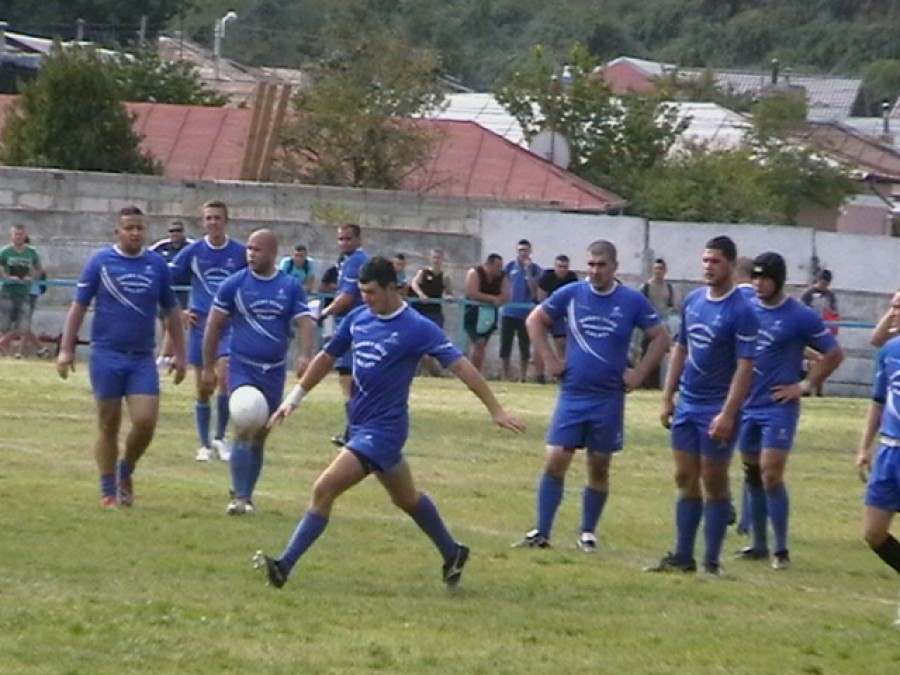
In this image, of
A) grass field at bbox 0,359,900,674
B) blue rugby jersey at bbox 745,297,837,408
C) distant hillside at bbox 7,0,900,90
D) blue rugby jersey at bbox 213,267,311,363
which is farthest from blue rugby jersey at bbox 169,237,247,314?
distant hillside at bbox 7,0,900,90

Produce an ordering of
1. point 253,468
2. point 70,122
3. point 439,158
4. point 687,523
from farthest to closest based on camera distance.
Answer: point 439,158 < point 70,122 < point 253,468 < point 687,523

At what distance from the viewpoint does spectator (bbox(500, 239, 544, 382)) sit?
110 feet

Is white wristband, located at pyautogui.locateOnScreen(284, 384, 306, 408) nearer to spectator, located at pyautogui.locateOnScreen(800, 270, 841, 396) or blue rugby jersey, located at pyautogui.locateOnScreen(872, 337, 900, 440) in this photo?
blue rugby jersey, located at pyautogui.locateOnScreen(872, 337, 900, 440)

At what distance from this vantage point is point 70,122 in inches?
1941

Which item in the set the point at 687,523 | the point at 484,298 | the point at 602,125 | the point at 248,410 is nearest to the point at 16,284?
the point at 484,298

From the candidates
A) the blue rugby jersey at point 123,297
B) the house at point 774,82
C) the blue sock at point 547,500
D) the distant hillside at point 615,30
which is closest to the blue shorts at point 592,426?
the blue sock at point 547,500

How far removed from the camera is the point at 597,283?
49.8 feet

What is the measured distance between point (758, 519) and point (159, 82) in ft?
165

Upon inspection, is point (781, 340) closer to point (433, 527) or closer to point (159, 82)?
point (433, 527)

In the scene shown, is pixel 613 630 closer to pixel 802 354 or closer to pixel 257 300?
pixel 802 354

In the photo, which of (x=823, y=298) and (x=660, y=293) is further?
(x=823, y=298)

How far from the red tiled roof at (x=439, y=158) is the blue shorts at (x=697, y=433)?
34.8m

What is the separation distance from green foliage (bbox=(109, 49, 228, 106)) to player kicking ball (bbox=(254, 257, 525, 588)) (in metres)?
49.9

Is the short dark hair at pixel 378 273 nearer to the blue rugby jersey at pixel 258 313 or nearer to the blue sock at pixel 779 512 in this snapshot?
the blue sock at pixel 779 512
